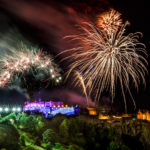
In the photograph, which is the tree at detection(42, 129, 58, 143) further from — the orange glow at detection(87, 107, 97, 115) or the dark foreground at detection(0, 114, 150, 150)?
the orange glow at detection(87, 107, 97, 115)

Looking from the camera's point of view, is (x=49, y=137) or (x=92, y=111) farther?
(x=92, y=111)

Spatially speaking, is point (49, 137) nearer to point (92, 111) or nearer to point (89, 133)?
point (89, 133)

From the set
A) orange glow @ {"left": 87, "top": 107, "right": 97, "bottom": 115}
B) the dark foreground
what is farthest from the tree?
orange glow @ {"left": 87, "top": 107, "right": 97, "bottom": 115}

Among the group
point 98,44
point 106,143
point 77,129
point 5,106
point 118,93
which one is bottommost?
point 106,143

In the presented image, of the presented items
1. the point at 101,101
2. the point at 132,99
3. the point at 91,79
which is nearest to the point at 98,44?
the point at 91,79

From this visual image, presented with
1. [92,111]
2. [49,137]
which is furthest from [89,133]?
[92,111]

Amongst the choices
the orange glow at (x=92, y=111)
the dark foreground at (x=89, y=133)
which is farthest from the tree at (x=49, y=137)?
the orange glow at (x=92, y=111)

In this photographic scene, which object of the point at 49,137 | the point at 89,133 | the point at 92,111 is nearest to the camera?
the point at 49,137

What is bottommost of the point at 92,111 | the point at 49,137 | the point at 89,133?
the point at 89,133

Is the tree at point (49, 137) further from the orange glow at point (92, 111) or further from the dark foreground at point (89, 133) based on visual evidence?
the orange glow at point (92, 111)

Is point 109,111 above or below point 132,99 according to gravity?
below

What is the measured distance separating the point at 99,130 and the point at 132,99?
19412 mm

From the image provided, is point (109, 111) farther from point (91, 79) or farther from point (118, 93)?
point (91, 79)

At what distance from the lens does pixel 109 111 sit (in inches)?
1199
